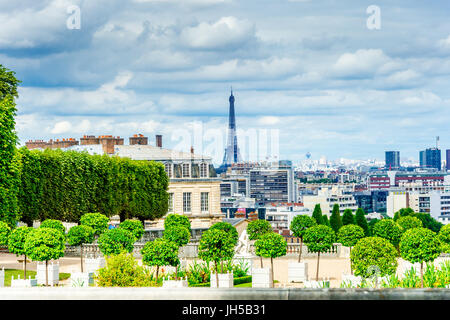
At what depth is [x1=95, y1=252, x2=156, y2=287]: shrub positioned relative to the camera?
19406mm

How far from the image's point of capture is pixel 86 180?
44.2 meters

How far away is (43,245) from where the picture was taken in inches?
931

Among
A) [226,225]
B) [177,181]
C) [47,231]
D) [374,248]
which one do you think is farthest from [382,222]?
[177,181]

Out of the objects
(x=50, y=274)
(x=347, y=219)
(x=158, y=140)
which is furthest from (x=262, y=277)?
(x=158, y=140)

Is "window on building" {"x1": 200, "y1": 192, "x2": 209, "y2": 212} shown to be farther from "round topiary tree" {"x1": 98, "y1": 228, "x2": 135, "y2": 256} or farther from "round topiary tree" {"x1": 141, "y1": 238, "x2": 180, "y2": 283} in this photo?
"round topiary tree" {"x1": 141, "y1": 238, "x2": 180, "y2": 283}

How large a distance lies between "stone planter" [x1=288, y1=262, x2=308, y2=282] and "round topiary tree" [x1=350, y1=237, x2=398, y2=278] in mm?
4792

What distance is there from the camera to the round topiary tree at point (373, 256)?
21859mm

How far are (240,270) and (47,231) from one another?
7678 mm

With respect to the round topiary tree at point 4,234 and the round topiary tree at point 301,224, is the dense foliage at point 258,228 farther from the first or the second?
the round topiary tree at point 4,234

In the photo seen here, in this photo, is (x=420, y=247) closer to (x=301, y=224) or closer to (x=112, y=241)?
(x=112, y=241)

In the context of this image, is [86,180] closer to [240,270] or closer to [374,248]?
[240,270]

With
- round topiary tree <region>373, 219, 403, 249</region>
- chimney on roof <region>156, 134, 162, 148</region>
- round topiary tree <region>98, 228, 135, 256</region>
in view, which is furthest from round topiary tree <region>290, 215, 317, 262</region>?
chimney on roof <region>156, 134, 162, 148</region>
